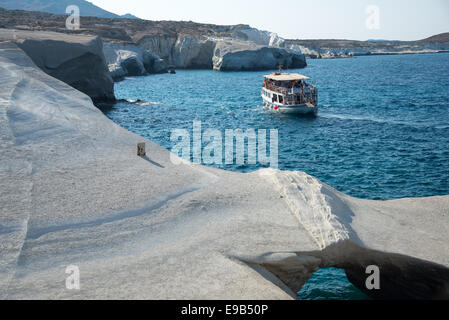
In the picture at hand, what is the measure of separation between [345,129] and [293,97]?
8972 mm

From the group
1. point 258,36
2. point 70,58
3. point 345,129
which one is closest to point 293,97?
point 345,129

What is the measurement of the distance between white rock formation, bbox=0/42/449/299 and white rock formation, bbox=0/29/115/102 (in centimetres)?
2110

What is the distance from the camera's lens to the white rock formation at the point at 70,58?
110 ft

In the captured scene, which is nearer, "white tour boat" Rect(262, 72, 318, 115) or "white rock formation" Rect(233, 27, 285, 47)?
"white tour boat" Rect(262, 72, 318, 115)

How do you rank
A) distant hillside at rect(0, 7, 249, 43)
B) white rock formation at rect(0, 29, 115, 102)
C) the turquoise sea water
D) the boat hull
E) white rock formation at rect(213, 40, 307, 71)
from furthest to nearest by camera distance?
1. white rock formation at rect(213, 40, 307, 71)
2. distant hillside at rect(0, 7, 249, 43)
3. the boat hull
4. white rock formation at rect(0, 29, 115, 102)
5. the turquoise sea water

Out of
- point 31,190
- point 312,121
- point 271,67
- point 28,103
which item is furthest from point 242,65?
point 31,190

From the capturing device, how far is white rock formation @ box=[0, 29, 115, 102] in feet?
110

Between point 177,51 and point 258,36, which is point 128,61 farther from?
point 258,36

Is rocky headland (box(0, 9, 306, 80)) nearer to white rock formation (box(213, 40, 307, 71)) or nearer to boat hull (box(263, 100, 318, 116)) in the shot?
white rock formation (box(213, 40, 307, 71))

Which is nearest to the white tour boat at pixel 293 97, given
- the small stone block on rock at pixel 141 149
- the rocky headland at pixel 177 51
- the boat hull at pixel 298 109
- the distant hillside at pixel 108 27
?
the boat hull at pixel 298 109

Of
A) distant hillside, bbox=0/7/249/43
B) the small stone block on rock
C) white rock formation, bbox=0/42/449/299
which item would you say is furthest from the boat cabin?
distant hillside, bbox=0/7/249/43

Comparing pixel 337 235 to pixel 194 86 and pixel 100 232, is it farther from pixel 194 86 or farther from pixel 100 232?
pixel 194 86

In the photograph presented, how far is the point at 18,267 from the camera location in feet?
27.0
